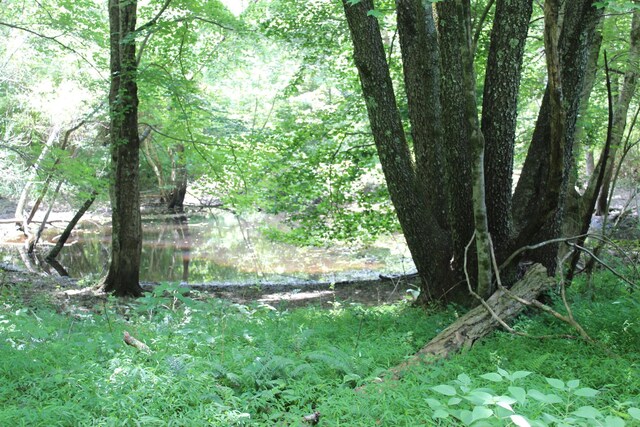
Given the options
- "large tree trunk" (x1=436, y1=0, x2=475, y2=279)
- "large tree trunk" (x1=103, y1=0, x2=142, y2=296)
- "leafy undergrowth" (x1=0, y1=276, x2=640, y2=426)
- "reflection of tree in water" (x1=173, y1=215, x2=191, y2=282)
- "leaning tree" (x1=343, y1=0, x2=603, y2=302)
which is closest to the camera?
"leafy undergrowth" (x1=0, y1=276, x2=640, y2=426)

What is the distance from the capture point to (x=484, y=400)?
2020 millimetres

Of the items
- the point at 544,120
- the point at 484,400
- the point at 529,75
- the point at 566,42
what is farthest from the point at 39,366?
the point at 529,75

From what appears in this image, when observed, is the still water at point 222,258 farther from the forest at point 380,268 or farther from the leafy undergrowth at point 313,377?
the leafy undergrowth at point 313,377

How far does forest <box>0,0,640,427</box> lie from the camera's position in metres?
3.07

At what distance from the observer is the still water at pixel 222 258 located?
43.6 feet

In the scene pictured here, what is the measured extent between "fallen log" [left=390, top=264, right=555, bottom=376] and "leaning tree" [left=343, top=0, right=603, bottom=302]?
0.95 ft

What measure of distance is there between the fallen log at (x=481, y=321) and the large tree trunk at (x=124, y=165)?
6.54 meters

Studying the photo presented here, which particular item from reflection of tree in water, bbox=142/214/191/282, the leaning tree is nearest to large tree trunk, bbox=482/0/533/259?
the leaning tree

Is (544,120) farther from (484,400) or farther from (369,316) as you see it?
(484,400)

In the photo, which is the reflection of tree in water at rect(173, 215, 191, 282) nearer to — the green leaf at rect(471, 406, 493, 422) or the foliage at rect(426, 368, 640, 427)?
the foliage at rect(426, 368, 640, 427)

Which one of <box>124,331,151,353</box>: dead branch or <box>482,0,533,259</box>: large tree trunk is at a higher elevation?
<box>482,0,533,259</box>: large tree trunk

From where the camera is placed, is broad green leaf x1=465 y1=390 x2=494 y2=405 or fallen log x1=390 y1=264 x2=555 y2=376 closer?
broad green leaf x1=465 y1=390 x2=494 y2=405

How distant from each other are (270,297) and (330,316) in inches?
163

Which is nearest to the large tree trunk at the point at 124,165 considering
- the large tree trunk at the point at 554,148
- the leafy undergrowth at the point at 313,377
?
the leafy undergrowth at the point at 313,377
